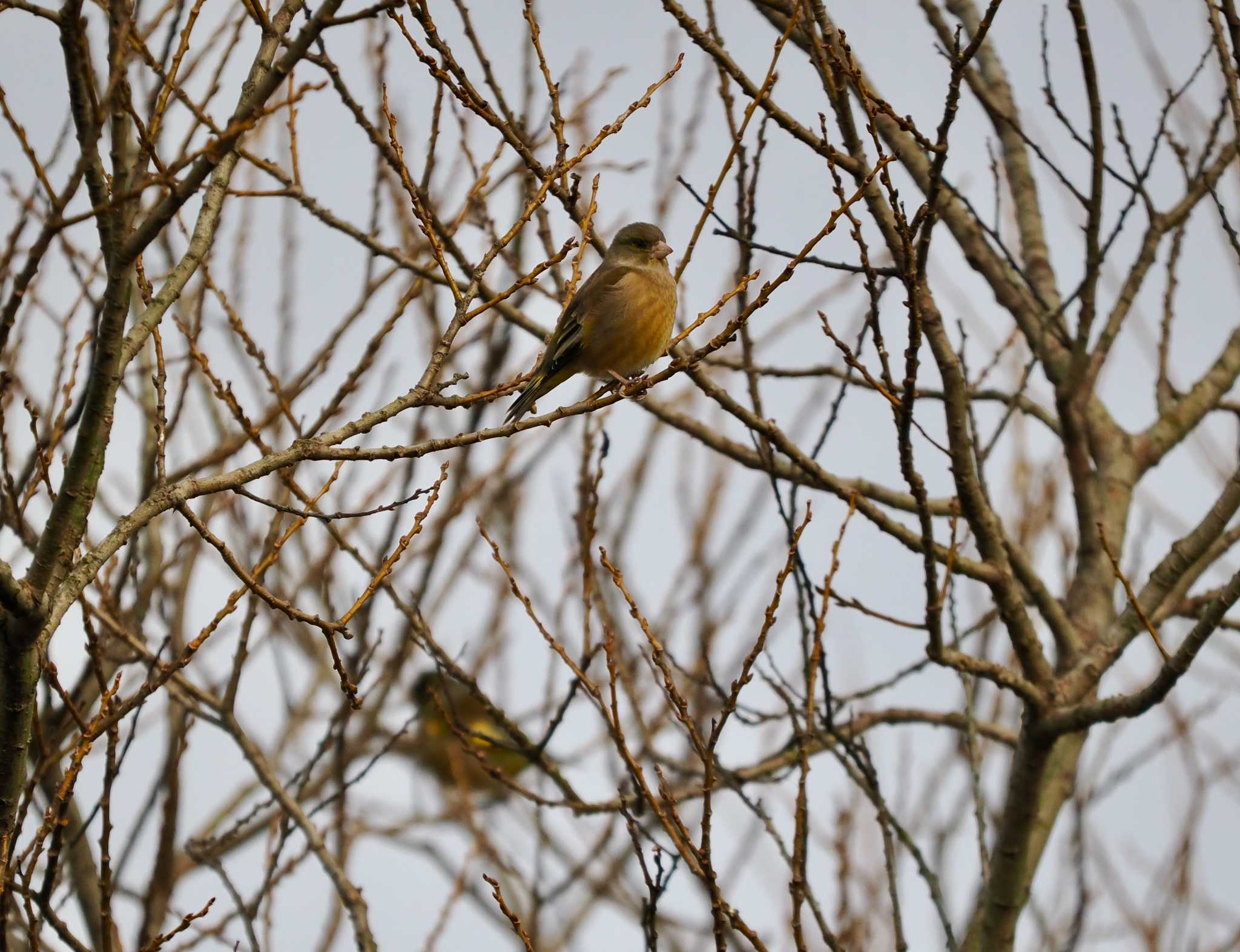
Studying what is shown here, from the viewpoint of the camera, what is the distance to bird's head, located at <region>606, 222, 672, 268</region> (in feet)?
20.3

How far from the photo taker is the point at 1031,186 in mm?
6117

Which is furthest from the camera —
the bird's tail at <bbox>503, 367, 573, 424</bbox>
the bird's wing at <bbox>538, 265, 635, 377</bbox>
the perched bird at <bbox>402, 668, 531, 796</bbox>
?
the perched bird at <bbox>402, 668, 531, 796</bbox>

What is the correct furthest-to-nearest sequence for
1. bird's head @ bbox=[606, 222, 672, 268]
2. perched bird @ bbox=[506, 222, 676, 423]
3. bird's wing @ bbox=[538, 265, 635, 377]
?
bird's head @ bbox=[606, 222, 672, 268] < perched bird @ bbox=[506, 222, 676, 423] < bird's wing @ bbox=[538, 265, 635, 377]

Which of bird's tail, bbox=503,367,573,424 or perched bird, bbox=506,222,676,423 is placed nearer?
bird's tail, bbox=503,367,573,424

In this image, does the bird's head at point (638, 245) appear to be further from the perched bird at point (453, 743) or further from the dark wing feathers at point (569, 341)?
the perched bird at point (453, 743)

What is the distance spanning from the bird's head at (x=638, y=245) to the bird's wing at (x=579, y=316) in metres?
0.10

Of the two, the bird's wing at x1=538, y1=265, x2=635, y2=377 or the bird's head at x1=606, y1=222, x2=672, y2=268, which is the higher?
the bird's head at x1=606, y1=222, x2=672, y2=268

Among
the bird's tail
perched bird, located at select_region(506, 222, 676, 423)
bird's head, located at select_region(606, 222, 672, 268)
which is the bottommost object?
the bird's tail

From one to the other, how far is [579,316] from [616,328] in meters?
0.16

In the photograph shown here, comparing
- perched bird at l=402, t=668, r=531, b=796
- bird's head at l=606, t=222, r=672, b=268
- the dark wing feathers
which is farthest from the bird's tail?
perched bird at l=402, t=668, r=531, b=796

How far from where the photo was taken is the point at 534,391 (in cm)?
552

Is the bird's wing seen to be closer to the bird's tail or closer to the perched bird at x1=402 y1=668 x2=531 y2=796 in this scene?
the bird's tail

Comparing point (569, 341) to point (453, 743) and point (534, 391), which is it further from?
point (453, 743)

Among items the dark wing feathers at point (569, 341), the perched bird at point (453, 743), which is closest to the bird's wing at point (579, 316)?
the dark wing feathers at point (569, 341)
